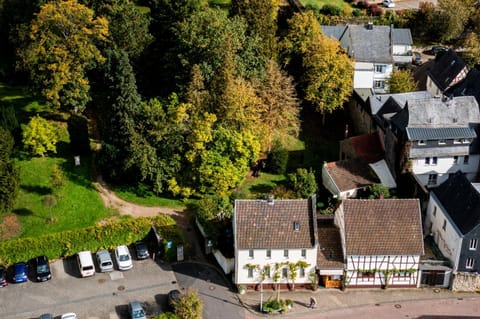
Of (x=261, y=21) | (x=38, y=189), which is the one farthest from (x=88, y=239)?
(x=261, y=21)

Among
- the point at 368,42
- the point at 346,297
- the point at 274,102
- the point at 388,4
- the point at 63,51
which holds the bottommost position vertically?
the point at 346,297

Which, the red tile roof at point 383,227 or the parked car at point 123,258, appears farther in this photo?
the parked car at point 123,258

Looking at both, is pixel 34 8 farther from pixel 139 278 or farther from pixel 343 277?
pixel 343 277

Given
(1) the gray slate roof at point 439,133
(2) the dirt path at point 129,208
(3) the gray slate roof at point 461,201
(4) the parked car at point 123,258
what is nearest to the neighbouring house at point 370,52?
(1) the gray slate roof at point 439,133

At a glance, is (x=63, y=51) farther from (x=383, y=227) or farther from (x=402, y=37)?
(x=402, y=37)

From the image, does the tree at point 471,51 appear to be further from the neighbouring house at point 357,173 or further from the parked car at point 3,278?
the parked car at point 3,278

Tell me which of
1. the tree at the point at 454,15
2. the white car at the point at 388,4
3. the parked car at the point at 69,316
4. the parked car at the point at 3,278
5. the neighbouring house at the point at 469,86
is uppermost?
the white car at the point at 388,4
